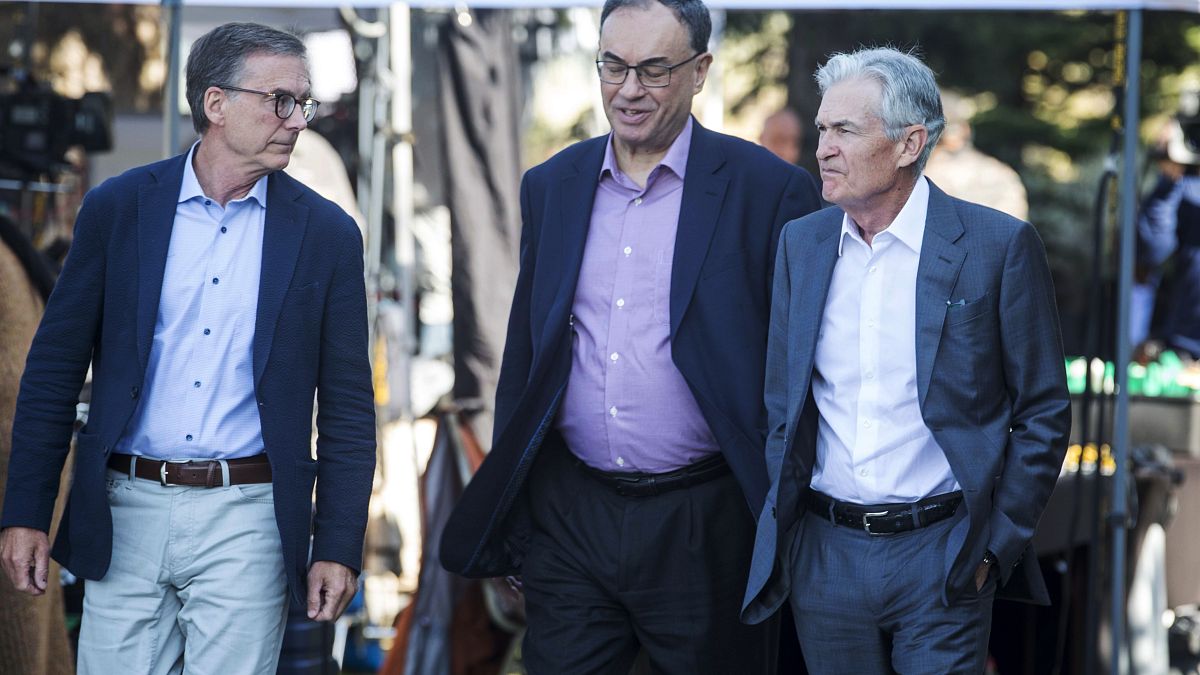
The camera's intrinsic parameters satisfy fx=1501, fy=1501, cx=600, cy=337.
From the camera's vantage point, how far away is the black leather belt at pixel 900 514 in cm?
290

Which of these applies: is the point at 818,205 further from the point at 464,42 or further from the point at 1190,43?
the point at 1190,43

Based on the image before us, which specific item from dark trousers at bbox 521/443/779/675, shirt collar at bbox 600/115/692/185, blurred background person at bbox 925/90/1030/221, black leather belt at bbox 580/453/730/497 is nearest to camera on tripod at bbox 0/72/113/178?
shirt collar at bbox 600/115/692/185

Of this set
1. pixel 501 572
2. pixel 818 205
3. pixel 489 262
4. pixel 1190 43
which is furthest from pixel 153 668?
pixel 1190 43

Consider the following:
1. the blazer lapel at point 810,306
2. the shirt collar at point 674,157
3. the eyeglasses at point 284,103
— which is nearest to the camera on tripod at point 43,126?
the eyeglasses at point 284,103

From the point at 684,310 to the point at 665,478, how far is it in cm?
38

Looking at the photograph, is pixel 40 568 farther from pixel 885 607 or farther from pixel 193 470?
pixel 885 607

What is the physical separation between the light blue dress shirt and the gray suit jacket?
110 centimetres

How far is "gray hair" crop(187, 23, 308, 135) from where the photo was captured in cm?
300

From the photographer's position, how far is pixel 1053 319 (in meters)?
2.93

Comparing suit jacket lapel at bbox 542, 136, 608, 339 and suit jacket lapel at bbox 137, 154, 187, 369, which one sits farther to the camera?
suit jacket lapel at bbox 542, 136, 608, 339

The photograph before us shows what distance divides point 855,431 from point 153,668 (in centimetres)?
147

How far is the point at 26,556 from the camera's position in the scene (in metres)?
3.00

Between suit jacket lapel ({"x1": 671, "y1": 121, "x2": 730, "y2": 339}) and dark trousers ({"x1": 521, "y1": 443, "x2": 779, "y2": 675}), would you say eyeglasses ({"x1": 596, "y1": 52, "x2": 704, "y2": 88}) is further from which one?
dark trousers ({"x1": 521, "y1": 443, "x2": 779, "y2": 675})

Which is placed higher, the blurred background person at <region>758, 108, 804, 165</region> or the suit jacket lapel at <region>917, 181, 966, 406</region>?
the blurred background person at <region>758, 108, 804, 165</region>
